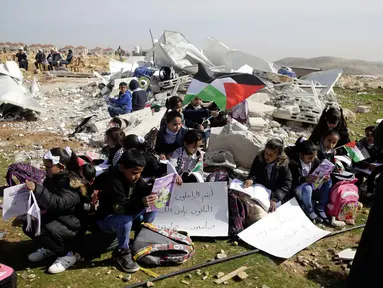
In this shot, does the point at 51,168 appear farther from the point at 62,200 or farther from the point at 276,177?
the point at 276,177

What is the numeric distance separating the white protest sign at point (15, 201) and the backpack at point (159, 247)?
1.14m

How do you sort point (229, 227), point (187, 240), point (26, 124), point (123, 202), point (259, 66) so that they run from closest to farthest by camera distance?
1. point (123, 202)
2. point (187, 240)
3. point (229, 227)
4. point (26, 124)
5. point (259, 66)

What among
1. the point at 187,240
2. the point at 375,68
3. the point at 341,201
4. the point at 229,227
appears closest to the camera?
the point at 187,240

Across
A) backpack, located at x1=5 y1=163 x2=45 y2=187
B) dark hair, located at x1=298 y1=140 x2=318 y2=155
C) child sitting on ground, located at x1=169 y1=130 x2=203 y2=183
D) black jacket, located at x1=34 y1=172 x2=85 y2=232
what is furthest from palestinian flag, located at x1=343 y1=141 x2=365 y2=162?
backpack, located at x1=5 y1=163 x2=45 y2=187

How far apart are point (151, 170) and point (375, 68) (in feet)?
185

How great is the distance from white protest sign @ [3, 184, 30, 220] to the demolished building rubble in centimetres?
334

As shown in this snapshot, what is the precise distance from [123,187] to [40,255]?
115cm

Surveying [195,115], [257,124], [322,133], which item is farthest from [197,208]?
[257,124]

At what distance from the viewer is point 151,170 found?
4.54 meters

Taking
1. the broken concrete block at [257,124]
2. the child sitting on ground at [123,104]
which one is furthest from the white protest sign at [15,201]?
the child sitting on ground at [123,104]

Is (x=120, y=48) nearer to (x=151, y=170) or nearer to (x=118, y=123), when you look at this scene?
(x=118, y=123)

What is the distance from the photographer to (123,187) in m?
3.55

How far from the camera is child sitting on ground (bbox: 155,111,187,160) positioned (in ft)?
16.7

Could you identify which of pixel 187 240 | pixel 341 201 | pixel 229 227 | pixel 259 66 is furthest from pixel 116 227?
pixel 259 66
